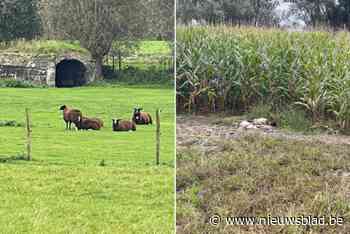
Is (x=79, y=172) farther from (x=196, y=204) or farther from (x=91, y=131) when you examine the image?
(x=196, y=204)

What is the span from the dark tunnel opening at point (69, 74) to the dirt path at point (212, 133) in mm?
877

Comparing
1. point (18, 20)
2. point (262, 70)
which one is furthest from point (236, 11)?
point (18, 20)

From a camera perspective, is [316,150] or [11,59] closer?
[316,150]

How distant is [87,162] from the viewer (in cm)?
294

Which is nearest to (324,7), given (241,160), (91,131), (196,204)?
(241,160)

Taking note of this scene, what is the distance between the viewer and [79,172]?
2.88 metres

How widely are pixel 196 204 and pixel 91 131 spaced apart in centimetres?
94

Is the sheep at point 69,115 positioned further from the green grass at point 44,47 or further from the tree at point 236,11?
the tree at point 236,11

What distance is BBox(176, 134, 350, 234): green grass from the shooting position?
2.16m

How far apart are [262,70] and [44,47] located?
1297 millimetres

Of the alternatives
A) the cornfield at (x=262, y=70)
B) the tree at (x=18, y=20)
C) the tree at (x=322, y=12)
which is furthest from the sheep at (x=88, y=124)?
the tree at (x=322, y=12)

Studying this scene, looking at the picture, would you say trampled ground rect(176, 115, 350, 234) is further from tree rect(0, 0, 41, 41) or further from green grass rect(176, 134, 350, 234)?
tree rect(0, 0, 41, 41)

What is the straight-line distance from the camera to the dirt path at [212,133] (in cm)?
224

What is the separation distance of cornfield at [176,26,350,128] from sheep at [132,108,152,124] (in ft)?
2.11
